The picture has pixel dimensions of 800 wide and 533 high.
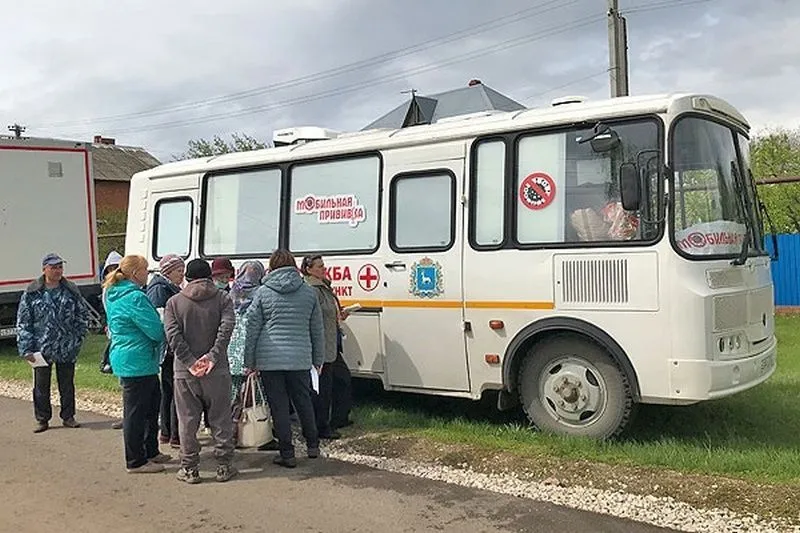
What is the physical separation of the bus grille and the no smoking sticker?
23.5 inches

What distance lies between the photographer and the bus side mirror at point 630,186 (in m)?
6.66

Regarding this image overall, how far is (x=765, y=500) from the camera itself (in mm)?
5598

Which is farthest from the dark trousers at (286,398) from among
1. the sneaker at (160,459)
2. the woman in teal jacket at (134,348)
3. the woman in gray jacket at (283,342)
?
the sneaker at (160,459)

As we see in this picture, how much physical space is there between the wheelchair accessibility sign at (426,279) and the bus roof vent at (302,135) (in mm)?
2304

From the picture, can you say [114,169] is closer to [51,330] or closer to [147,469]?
[51,330]

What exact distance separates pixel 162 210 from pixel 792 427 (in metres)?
7.49

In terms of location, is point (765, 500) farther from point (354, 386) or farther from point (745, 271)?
point (354, 386)

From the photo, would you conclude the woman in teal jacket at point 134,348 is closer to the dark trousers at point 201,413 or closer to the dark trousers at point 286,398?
the dark trousers at point 201,413

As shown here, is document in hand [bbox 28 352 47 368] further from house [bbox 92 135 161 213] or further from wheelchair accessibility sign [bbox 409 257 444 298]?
house [bbox 92 135 161 213]

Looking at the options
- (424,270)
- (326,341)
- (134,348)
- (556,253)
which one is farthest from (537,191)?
(134,348)

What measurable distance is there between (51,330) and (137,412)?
7.89 ft

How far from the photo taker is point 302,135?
9828mm

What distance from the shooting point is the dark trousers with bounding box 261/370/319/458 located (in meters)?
7.05

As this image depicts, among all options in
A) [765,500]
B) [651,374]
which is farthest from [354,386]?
[765,500]
